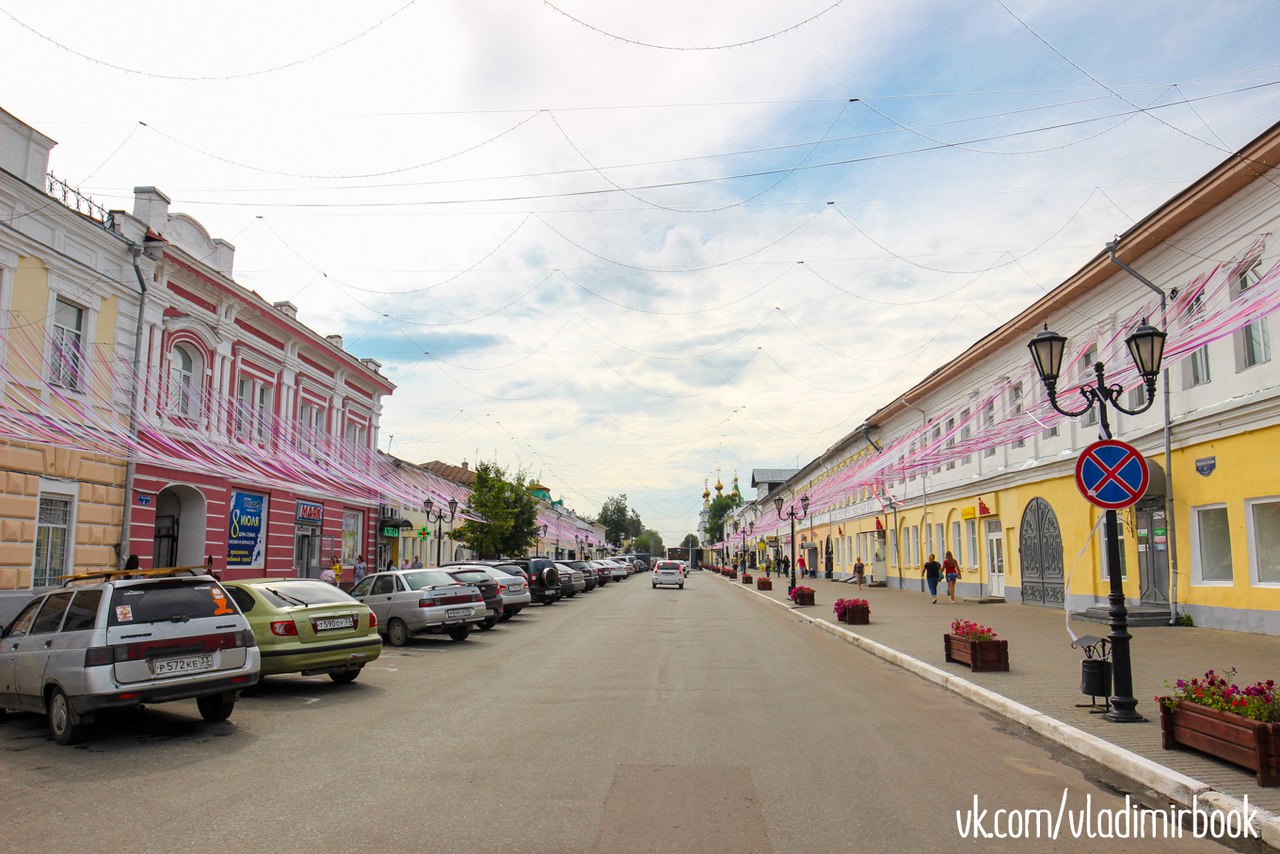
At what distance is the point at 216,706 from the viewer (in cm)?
911

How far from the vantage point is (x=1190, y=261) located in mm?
18125

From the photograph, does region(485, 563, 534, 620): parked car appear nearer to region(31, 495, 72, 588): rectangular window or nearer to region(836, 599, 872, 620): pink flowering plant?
region(836, 599, 872, 620): pink flowering plant

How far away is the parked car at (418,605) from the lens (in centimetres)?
1716

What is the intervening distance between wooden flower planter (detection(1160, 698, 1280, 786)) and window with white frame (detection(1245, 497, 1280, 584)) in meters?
10.5

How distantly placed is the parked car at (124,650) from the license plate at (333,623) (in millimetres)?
2393

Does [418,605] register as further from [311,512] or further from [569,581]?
[569,581]

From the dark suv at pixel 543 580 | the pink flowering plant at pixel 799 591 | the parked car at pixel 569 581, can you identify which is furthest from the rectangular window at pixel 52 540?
the pink flowering plant at pixel 799 591

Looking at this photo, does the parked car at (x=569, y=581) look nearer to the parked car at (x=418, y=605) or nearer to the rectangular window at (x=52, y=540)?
the parked car at (x=418, y=605)

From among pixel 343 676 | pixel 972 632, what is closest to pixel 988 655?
pixel 972 632

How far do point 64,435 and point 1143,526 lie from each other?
73.6 ft

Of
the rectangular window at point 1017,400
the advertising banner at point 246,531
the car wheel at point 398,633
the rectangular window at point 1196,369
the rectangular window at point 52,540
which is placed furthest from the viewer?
the advertising banner at point 246,531

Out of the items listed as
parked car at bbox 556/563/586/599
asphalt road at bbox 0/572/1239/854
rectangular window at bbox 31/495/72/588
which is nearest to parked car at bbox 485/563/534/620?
parked car at bbox 556/563/586/599

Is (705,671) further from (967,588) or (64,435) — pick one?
(967,588)

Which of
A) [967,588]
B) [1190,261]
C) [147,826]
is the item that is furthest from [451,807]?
[967,588]
